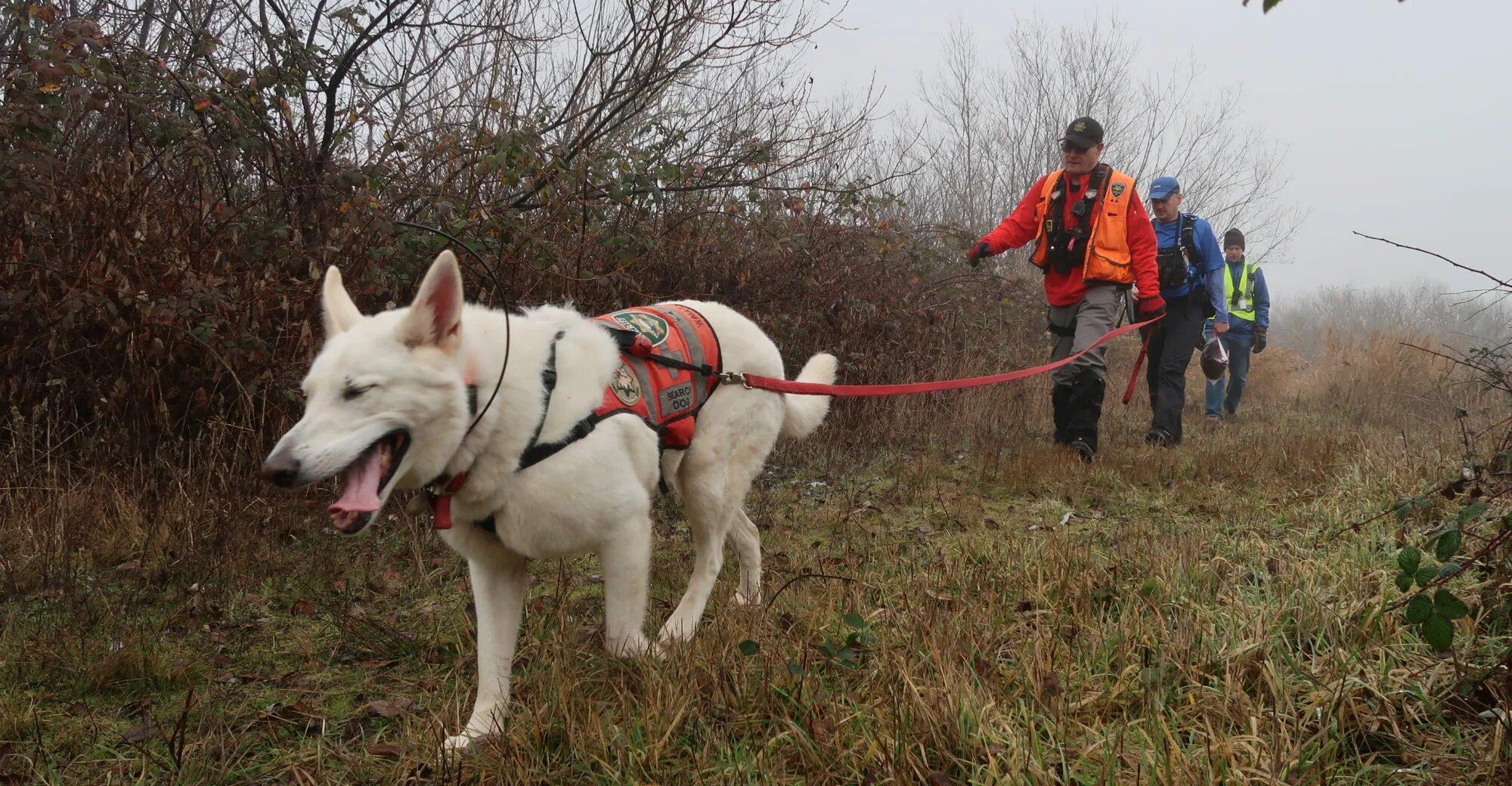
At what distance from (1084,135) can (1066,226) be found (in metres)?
0.58

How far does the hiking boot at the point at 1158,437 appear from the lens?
694 cm

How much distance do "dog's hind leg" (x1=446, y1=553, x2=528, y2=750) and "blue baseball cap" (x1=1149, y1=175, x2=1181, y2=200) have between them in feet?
21.8

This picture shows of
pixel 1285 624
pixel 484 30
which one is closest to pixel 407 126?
pixel 484 30

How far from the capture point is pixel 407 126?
5.21m

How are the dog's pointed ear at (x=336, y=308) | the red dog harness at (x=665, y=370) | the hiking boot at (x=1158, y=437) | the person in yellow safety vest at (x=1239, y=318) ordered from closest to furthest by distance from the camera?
the dog's pointed ear at (x=336, y=308) < the red dog harness at (x=665, y=370) < the hiking boot at (x=1158, y=437) < the person in yellow safety vest at (x=1239, y=318)

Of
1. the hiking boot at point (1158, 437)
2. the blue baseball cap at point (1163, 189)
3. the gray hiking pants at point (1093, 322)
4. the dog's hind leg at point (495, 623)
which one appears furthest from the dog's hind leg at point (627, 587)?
the blue baseball cap at point (1163, 189)

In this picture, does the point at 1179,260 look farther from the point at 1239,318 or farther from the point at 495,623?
the point at 495,623

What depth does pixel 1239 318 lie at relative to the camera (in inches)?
402

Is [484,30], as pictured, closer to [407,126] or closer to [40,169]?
[407,126]

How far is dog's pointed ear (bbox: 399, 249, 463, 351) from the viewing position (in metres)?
2.11

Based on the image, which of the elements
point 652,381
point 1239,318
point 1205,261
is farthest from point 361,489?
point 1239,318

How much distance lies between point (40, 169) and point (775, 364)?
3187mm

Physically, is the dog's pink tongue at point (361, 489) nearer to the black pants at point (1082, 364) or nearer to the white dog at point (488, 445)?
the white dog at point (488, 445)

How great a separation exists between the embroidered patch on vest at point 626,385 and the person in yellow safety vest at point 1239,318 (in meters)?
8.97
